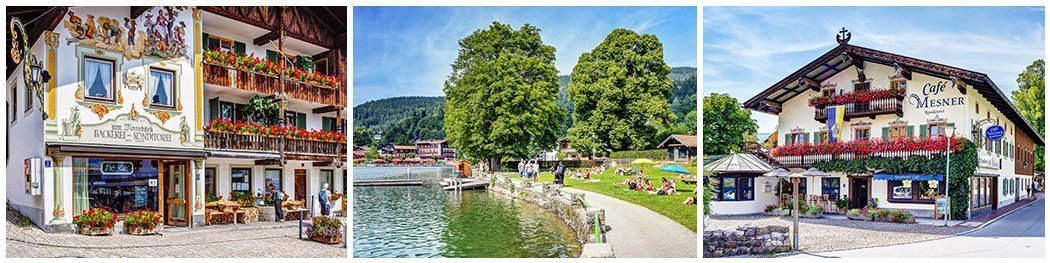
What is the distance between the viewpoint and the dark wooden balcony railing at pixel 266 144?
1008 centimetres

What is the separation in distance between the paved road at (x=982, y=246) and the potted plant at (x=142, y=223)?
8.01 metres

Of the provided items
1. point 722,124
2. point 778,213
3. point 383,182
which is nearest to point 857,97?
point 778,213

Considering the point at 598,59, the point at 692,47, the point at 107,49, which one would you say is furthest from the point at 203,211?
the point at 692,47

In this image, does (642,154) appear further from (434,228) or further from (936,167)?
(936,167)

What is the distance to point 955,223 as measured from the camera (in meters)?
9.52

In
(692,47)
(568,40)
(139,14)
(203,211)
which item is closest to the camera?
(692,47)

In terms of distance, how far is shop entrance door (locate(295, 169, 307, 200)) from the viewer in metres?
11.0

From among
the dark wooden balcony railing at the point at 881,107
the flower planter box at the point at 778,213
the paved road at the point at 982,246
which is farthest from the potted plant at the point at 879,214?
the flower planter box at the point at 778,213

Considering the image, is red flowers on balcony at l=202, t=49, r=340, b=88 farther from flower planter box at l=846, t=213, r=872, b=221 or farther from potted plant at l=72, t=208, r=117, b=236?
flower planter box at l=846, t=213, r=872, b=221

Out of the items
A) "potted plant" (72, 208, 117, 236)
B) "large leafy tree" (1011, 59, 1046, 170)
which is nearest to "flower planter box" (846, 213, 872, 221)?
"large leafy tree" (1011, 59, 1046, 170)

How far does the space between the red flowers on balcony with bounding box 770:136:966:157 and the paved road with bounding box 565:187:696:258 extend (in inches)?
85.6

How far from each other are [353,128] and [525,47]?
7.45 feet

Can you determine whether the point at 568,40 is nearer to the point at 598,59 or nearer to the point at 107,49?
the point at 598,59
